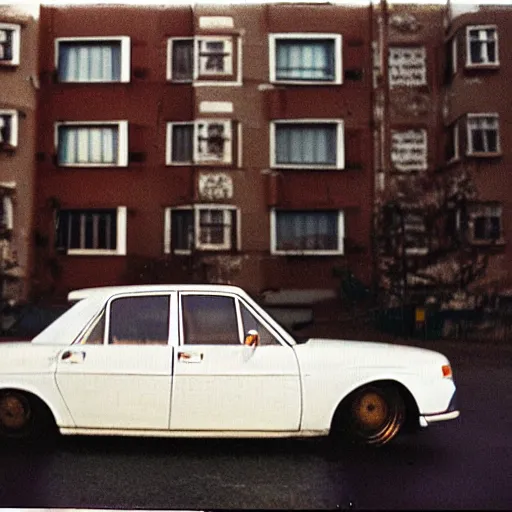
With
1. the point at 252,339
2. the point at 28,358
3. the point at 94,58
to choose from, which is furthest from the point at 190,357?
the point at 94,58

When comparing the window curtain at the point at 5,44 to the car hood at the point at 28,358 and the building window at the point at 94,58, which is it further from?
the car hood at the point at 28,358

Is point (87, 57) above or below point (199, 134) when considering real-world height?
above

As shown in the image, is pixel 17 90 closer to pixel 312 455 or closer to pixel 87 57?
pixel 87 57

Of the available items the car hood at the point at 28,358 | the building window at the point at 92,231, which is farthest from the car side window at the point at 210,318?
the car hood at the point at 28,358

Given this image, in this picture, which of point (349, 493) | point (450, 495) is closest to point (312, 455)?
point (349, 493)

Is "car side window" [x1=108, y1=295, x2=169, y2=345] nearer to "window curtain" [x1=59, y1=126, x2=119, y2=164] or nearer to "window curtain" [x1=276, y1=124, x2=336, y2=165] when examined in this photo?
"window curtain" [x1=59, y1=126, x2=119, y2=164]

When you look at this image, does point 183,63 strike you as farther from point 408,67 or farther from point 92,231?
point 408,67
